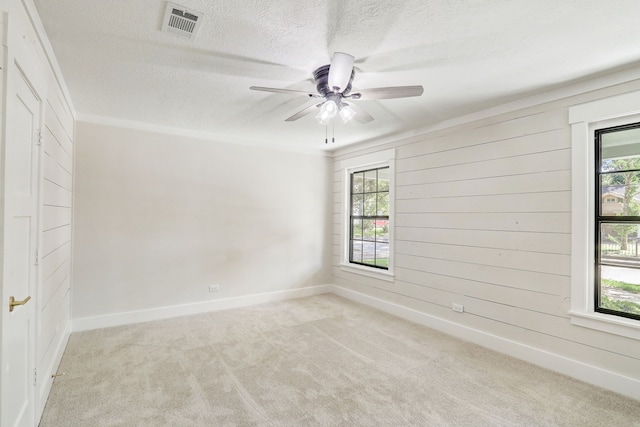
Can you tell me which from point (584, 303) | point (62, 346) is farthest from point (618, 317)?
point (62, 346)

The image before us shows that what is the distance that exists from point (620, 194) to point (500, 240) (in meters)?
1.02

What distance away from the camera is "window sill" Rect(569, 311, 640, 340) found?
243cm

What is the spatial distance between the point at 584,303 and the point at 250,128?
4058mm


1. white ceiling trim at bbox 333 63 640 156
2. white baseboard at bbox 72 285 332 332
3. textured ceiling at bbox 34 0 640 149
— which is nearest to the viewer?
textured ceiling at bbox 34 0 640 149

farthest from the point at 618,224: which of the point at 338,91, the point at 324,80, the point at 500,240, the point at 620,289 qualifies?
the point at 324,80

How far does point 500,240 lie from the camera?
10.8 ft

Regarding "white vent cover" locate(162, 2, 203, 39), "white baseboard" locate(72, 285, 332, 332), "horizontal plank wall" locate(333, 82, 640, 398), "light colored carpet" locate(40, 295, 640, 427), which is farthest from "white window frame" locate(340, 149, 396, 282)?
"white vent cover" locate(162, 2, 203, 39)

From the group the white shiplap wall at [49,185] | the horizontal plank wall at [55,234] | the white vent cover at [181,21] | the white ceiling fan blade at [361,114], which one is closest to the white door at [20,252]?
the white shiplap wall at [49,185]

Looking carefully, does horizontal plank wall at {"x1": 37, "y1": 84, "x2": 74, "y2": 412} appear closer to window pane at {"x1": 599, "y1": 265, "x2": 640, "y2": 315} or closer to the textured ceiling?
the textured ceiling

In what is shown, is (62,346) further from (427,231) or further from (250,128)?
(427,231)

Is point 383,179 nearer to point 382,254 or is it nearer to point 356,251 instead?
point 382,254

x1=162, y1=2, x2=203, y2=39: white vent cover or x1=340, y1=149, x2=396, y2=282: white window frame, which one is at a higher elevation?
x1=162, y1=2, x2=203, y2=39: white vent cover

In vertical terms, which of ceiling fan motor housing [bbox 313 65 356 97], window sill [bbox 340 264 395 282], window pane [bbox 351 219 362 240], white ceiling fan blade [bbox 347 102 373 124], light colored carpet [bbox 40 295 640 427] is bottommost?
light colored carpet [bbox 40 295 640 427]

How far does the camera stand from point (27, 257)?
5.85 ft
